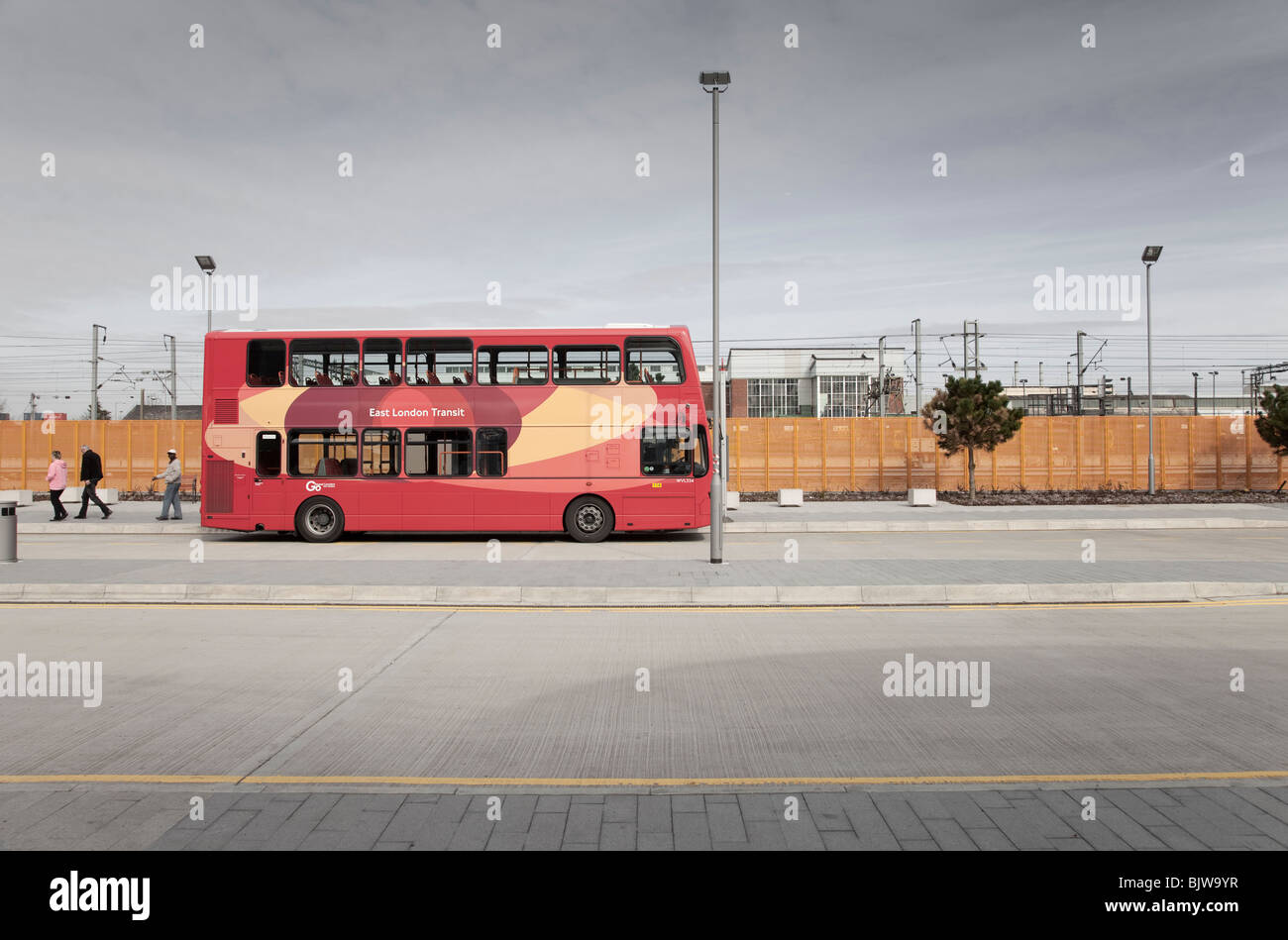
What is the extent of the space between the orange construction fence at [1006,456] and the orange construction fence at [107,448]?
20353 millimetres

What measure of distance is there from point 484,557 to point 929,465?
69.6ft

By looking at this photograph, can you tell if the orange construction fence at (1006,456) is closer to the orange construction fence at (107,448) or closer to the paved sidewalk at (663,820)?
the orange construction fence at (107,448)

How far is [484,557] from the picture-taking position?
14.3 m

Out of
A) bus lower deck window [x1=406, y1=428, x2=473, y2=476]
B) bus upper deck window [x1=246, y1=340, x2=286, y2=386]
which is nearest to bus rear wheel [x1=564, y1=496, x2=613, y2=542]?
bus lower deck window [x1=406, y1=428, x2=473, y2=476]

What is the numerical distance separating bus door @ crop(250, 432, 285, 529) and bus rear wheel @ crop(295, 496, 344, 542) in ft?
1.01

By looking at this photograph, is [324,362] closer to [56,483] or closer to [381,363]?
[381,363]

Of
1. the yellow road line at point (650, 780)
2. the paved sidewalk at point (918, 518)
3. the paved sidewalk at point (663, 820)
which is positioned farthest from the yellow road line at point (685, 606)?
the paved sidewalk at point (918, 518)

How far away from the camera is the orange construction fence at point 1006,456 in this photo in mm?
A: 30641

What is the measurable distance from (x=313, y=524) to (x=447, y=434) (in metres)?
3.44

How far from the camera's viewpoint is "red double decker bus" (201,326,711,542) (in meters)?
16.9
